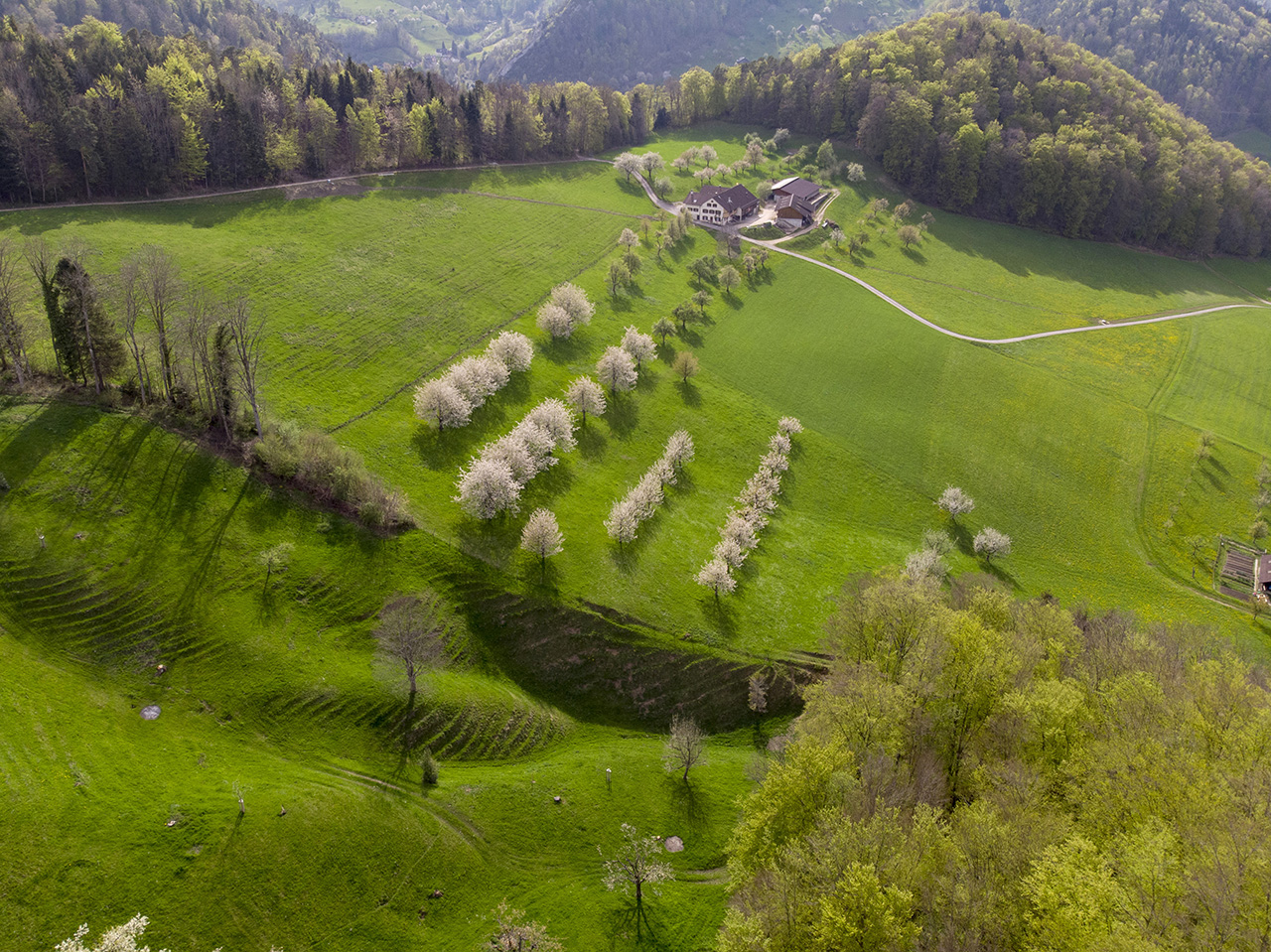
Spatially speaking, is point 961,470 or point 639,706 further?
point 961,470

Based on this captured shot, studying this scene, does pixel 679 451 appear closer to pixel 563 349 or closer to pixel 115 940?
pixel 563 349

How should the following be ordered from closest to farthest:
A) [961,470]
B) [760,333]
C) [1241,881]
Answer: [1241,881], [961,470], [760,333]

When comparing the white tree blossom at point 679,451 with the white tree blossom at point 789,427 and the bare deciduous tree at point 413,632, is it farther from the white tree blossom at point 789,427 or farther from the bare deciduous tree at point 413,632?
the bare deciduous tree at point 413,632

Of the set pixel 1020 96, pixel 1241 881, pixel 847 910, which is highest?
pixel 1020 96

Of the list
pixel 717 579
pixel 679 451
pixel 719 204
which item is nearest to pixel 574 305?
pixel 679 451

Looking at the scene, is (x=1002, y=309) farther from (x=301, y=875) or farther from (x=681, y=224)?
(x=301, y=875)

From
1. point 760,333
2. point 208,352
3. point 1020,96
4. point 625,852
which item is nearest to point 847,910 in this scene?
point 625,852

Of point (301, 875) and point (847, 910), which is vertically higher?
point (847, 910)
